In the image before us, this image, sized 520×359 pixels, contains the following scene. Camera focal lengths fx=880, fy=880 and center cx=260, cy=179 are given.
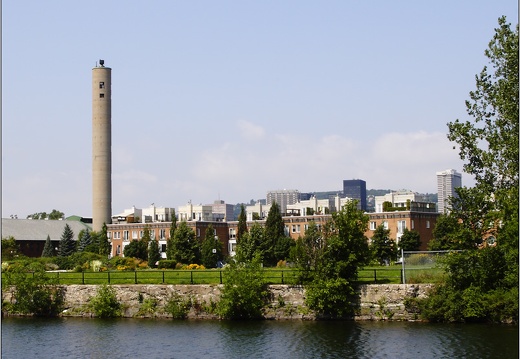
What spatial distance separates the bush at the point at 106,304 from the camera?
171 ft

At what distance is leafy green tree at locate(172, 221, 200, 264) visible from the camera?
9044 centimetres

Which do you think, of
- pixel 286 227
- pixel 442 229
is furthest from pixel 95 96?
pixel 442 229

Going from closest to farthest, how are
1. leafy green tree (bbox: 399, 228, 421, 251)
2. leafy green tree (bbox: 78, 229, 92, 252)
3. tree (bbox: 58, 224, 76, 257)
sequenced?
leafy green tree (bbox: 399, 228, 421, 251) < leafy green tree (bbox: 78, 229, 92, 252) < tree (bbox: 58, 224, 76, 257)

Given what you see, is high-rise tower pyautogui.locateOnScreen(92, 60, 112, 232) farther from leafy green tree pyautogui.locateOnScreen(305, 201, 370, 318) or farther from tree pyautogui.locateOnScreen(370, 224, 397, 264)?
leafy green tree pyautogui.locateOnScreen(305, 201, 370, 318)

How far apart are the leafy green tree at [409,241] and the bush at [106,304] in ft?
140

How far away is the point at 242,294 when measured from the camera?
48.4 meters

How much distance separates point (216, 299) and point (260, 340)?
951 cm

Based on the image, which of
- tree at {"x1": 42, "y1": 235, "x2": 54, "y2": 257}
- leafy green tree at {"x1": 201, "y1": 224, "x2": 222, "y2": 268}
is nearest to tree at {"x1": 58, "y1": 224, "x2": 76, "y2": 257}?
tree at {"x1": 42, "y1": 235, "x2": 54, "y2": 257}

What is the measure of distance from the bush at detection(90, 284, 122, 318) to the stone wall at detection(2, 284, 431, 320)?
1.19 ft

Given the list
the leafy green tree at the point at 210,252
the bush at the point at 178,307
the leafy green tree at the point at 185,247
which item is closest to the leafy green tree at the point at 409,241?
the leafy green tree at the point at 210,252

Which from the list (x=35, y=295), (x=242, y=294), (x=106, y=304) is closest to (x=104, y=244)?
(x=35, y=295)

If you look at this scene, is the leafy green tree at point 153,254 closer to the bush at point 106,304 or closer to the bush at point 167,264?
the bush at point 167,264

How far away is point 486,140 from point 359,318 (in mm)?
12785

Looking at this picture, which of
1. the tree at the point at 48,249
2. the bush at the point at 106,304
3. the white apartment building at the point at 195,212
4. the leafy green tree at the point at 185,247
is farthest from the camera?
the white apartment building at the point at 195,212
